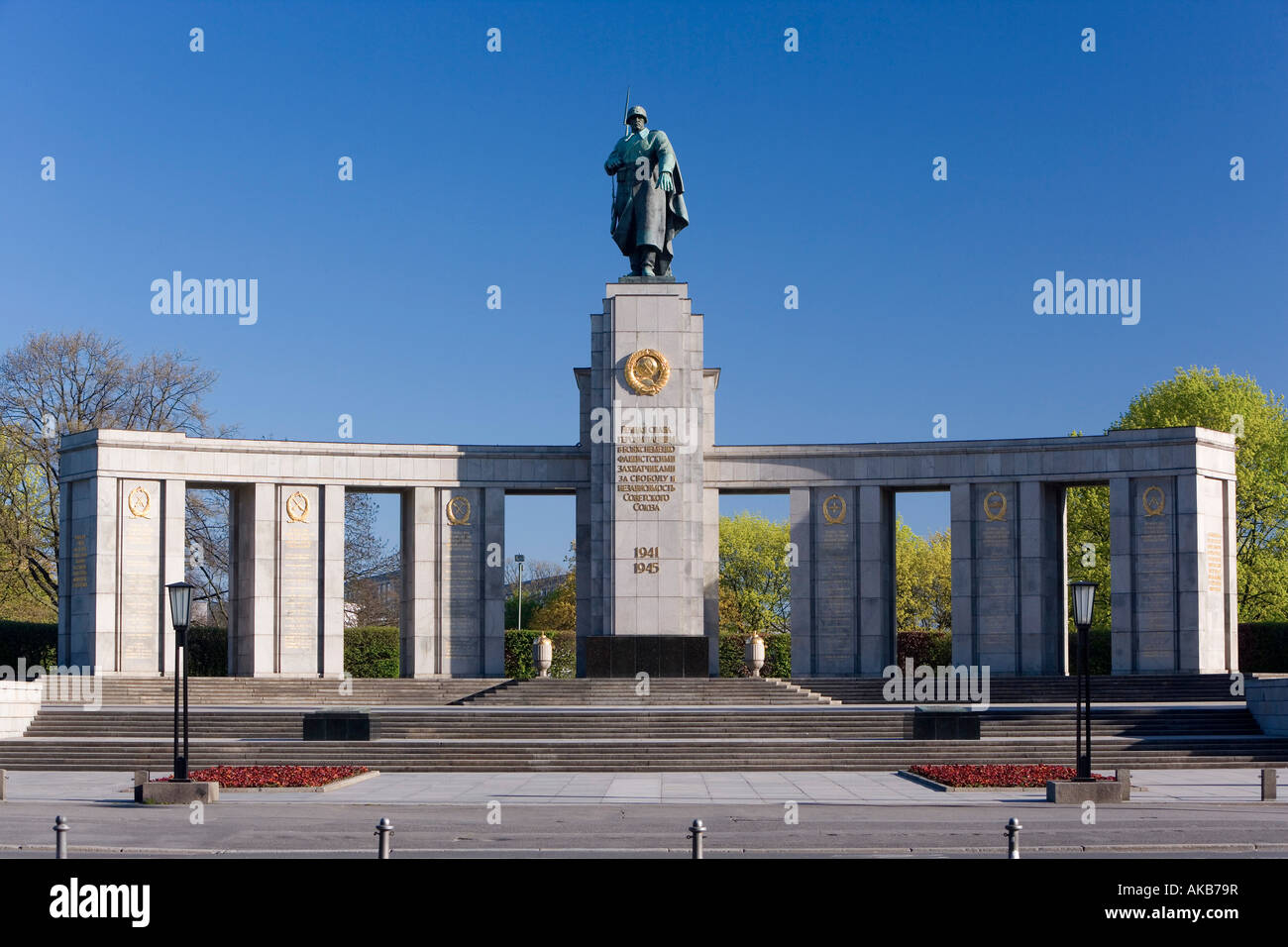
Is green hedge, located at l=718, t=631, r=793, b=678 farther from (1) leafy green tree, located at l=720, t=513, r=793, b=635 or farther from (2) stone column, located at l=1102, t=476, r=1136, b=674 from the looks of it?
(1) leafy green tree, located at l=720, t=513, r=793, b=635

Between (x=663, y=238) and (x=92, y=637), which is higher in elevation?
(x=663, y=238)

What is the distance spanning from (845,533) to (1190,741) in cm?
1790

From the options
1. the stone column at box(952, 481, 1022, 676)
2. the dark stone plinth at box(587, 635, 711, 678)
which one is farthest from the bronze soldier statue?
the stone column at box(952, 481, 1022, 676)

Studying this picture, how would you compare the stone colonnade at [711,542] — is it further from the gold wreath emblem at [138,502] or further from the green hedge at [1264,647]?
the green hedge at [1264,647]

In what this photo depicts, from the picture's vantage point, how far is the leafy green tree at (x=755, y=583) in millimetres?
93250

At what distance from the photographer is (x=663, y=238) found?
51.5 meters

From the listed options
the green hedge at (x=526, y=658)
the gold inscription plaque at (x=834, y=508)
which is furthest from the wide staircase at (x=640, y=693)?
the green hedge at (x=526, y=658)

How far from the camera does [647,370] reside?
50.2 meters

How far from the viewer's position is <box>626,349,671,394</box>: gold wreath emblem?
50.1 m

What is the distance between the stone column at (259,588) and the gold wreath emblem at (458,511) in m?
5.95

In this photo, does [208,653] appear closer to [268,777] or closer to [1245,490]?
[268,777]
